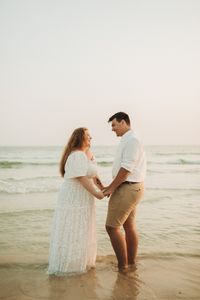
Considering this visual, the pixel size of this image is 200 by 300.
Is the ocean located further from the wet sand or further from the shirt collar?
the shirt collar

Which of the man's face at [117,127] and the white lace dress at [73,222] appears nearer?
the white lace dress at [73,222]

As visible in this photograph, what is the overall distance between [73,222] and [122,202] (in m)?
0.64

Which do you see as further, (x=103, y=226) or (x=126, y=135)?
(x=103, y=226)

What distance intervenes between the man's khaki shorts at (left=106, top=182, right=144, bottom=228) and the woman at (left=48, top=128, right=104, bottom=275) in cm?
19

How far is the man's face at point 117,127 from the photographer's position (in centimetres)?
467

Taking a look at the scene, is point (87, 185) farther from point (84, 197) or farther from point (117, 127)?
point (117, 127)

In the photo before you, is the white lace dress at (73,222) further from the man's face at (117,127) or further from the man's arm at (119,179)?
the man's face at (117,127)

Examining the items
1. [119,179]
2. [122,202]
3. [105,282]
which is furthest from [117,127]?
[105,282]

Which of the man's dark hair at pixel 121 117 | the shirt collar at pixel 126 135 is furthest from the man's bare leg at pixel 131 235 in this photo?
the man's dark hair at pixel 121 117

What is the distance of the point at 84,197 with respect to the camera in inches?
183

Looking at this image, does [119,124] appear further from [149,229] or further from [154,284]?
[149,229]

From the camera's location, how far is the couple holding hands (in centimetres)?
454

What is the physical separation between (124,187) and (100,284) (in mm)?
1148

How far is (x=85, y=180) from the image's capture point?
4.55 metres
